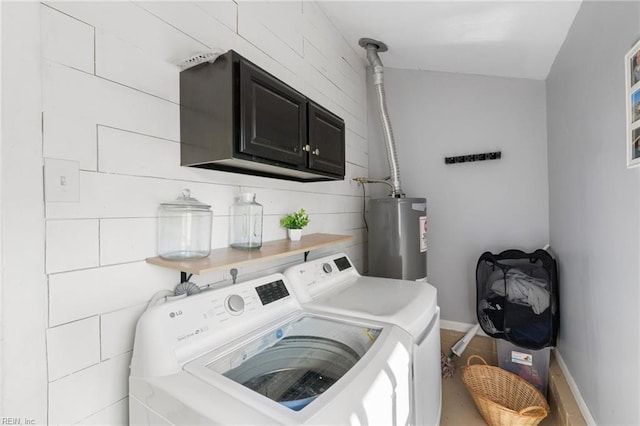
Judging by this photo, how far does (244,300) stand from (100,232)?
1.78 feet

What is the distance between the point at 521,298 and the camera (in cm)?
197

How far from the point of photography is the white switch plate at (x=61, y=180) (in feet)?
2.53

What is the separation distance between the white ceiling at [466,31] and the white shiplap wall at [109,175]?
1.14m

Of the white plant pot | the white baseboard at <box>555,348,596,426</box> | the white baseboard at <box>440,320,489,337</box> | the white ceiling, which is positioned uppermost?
the white ceiling

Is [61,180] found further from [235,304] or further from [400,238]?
[400,238]

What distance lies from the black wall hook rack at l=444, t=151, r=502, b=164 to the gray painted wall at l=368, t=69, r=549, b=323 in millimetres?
44

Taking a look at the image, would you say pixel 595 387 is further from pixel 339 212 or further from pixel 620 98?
pixel 339 212

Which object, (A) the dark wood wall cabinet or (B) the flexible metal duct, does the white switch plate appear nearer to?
(A) the dark wood wall cabinet

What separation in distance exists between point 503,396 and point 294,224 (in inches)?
71.0

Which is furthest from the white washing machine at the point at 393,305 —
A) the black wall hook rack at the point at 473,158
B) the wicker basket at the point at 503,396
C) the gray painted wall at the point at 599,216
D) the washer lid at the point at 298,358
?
the black wall hook rack at the point at 473,158

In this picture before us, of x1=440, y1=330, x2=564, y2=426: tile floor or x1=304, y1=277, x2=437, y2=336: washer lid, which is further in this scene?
x1=440, y1=330, x2=564, y2=426: tile floor

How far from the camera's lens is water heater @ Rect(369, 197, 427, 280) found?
223cm

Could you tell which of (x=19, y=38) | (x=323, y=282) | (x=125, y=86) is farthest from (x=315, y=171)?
(x=19, y=38)

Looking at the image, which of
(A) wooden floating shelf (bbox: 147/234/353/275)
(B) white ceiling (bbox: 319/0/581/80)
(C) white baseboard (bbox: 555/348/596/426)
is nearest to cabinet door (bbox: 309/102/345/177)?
(A) wooden floating shelf (bbox: 147/234/353/275)
